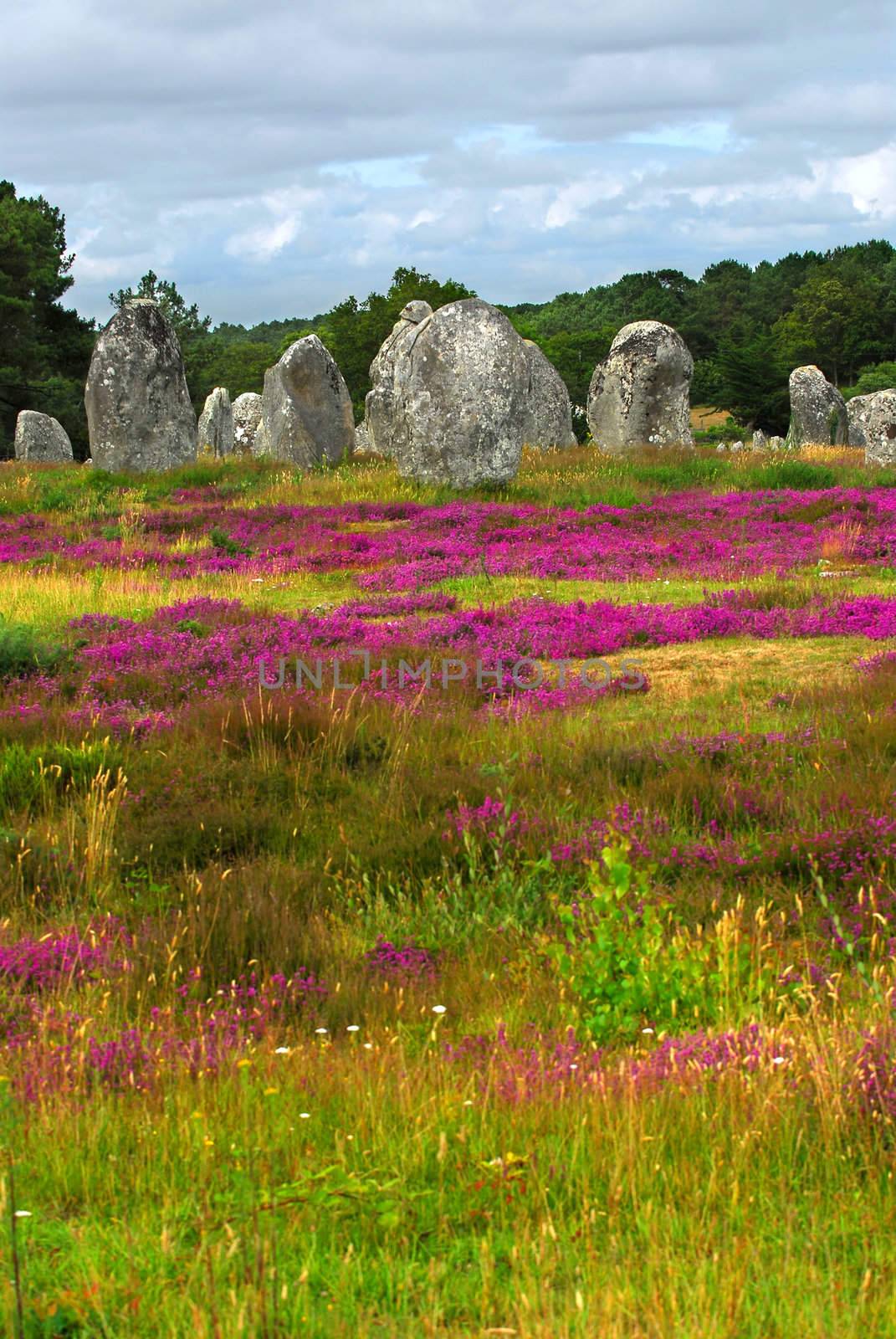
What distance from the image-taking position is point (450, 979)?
17.2 feet

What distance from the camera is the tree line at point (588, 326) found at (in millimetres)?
51344

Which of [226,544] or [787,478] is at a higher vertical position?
[787,478]

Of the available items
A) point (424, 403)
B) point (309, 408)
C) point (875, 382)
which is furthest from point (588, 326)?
point (424, 403)

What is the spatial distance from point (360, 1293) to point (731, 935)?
2377 millimetres

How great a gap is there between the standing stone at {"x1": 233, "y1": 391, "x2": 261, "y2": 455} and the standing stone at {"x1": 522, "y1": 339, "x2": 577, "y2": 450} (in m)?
18.2

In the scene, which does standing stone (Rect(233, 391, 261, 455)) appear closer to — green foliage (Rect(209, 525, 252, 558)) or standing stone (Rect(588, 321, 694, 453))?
standing stone (Rect(588, 321, 694, 453))

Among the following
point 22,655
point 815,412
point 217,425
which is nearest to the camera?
point 22,655

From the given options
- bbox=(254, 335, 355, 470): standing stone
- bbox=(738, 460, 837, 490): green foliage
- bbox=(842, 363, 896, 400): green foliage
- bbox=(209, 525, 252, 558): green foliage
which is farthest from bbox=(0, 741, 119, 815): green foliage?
bbox=(842, 363, 896, 400): green foliage

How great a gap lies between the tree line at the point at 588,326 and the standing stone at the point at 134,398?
796cm

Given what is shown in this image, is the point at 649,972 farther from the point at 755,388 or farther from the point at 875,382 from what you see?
the point at 875,382

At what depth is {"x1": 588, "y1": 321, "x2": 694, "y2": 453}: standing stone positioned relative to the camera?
33.6 m

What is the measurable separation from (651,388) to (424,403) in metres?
11.9

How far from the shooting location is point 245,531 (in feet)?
66.1

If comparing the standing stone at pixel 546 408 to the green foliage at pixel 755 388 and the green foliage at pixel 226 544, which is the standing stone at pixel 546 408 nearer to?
the green foliage at pixel 226 544
